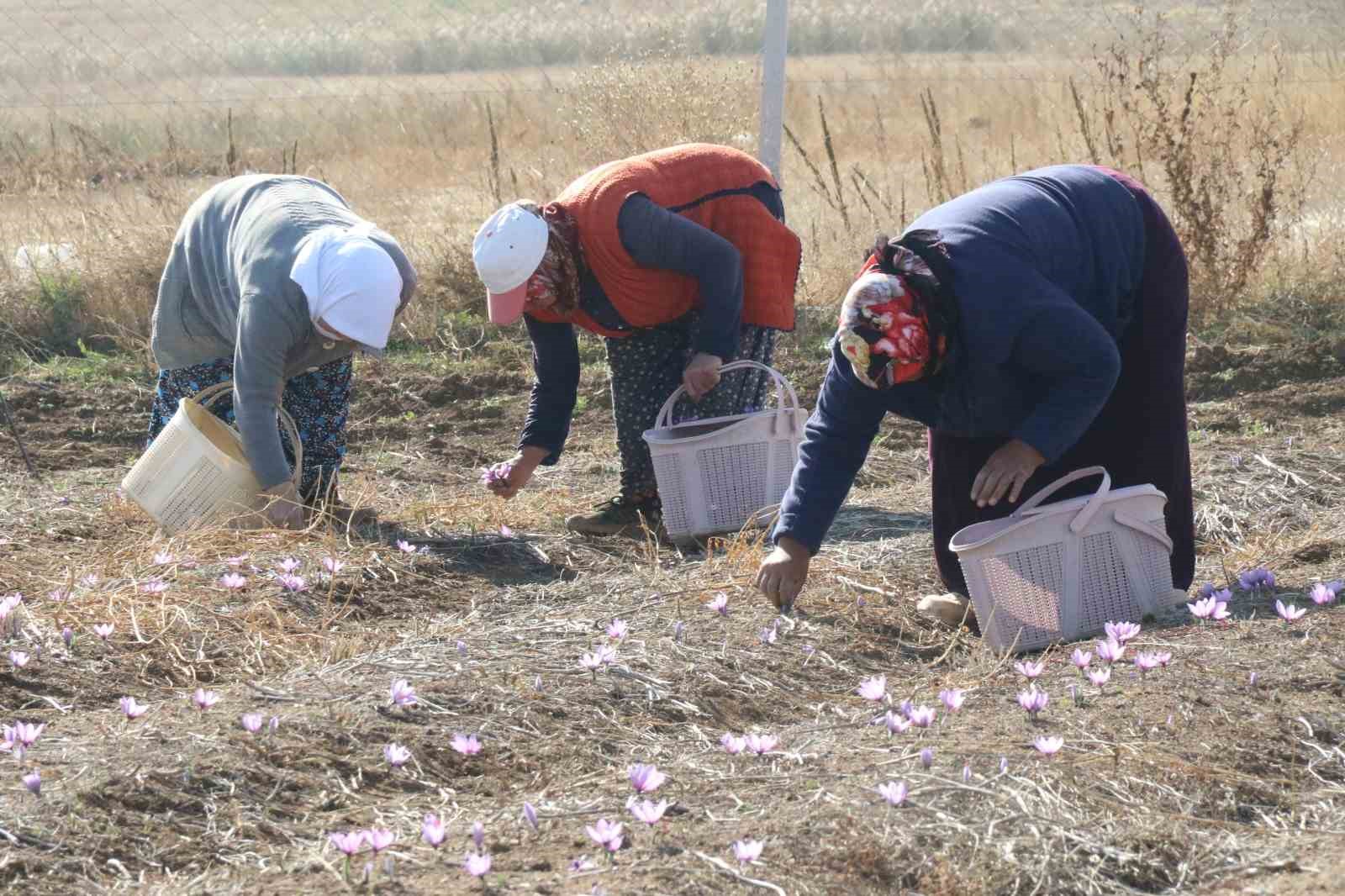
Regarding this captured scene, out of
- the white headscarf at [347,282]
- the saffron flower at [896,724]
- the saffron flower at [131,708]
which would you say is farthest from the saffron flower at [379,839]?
the white headscarf at [347,282]

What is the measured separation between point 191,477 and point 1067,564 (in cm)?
264

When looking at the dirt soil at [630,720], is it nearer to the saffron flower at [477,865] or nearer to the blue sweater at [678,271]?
the saffron flower at [477,865]

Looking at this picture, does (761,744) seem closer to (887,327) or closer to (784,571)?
(784,571)

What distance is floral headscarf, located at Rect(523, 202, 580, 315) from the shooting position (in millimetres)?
4367

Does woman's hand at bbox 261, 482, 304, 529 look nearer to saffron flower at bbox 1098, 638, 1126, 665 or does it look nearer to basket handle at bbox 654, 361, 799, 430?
basket handle at bbox 654, 361, 799, 430

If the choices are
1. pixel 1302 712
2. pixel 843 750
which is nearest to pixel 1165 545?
pixel 1302 712

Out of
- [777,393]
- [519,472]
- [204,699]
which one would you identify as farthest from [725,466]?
[204,699]

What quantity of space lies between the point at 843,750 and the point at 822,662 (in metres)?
0.71

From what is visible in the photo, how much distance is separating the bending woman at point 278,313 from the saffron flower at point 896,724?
207cm

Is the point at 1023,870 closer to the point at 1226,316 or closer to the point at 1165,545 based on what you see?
the point at 1165,545

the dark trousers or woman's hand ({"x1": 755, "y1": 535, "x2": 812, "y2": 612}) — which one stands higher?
the dark trousers

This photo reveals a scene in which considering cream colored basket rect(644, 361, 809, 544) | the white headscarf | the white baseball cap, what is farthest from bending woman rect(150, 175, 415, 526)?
cream colored basket rect(644, 361, 809, 544)

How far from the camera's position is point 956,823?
8.14 ft

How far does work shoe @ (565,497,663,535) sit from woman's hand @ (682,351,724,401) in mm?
670
